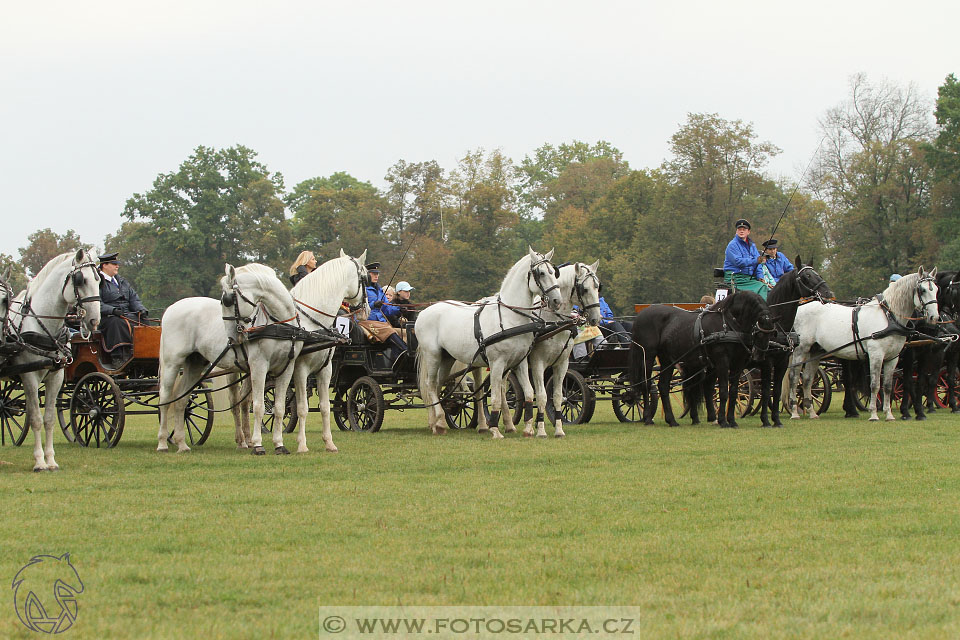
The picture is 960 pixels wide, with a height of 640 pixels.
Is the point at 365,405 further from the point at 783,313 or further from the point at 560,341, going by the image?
the point at 783,313

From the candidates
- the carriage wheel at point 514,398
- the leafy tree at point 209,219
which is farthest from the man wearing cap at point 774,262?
Answer: the leafy tree at point 209,219

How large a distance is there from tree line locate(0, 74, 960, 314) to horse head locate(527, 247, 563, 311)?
27.4m

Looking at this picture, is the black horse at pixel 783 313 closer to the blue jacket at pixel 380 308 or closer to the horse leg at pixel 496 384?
the horse leg at pixel 496 384

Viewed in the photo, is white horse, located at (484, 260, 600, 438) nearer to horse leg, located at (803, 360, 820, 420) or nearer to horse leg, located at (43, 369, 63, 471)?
horse leg, located at (803, 360, 820, 420)

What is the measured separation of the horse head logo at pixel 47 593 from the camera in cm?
476

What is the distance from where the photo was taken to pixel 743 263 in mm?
16266

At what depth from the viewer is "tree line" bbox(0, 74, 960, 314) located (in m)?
51.0

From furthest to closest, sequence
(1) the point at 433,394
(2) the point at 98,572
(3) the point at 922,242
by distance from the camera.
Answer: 1. (3) the point at 922,242
2. (1) the point at 433,394
3. (2) the point at 98,572

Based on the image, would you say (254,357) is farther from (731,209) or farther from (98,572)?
(731,209)

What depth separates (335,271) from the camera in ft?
41.7

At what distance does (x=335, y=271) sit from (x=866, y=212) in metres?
43.4

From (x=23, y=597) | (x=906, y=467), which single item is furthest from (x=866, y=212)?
(x=23, y=597)

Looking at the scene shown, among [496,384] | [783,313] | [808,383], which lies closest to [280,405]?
[496,384]

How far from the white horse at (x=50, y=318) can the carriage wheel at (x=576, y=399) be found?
779 cm
